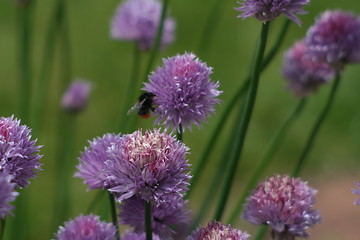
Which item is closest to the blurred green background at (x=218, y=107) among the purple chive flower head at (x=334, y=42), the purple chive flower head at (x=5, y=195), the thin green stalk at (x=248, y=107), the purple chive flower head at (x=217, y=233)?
the purple chive flower head at (x=334, y=42)

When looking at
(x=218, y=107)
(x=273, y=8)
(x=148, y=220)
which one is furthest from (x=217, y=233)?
(x=218, y=107)

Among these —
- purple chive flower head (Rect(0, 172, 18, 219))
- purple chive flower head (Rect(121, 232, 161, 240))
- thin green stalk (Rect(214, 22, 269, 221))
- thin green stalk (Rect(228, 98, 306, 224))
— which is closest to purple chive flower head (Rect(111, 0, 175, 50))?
thin green stalk (Rect(228, 98, 306, 224))

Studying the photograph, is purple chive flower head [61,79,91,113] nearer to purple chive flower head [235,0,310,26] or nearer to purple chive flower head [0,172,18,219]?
purple chive flower head [235,0,310,26]

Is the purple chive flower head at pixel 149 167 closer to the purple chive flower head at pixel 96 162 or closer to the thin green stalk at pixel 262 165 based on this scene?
the purple chive flower head at pixel 96 162

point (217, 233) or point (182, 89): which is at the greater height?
point (182, 89)

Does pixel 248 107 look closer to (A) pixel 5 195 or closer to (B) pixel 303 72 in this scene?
(A) pixel 5 195
